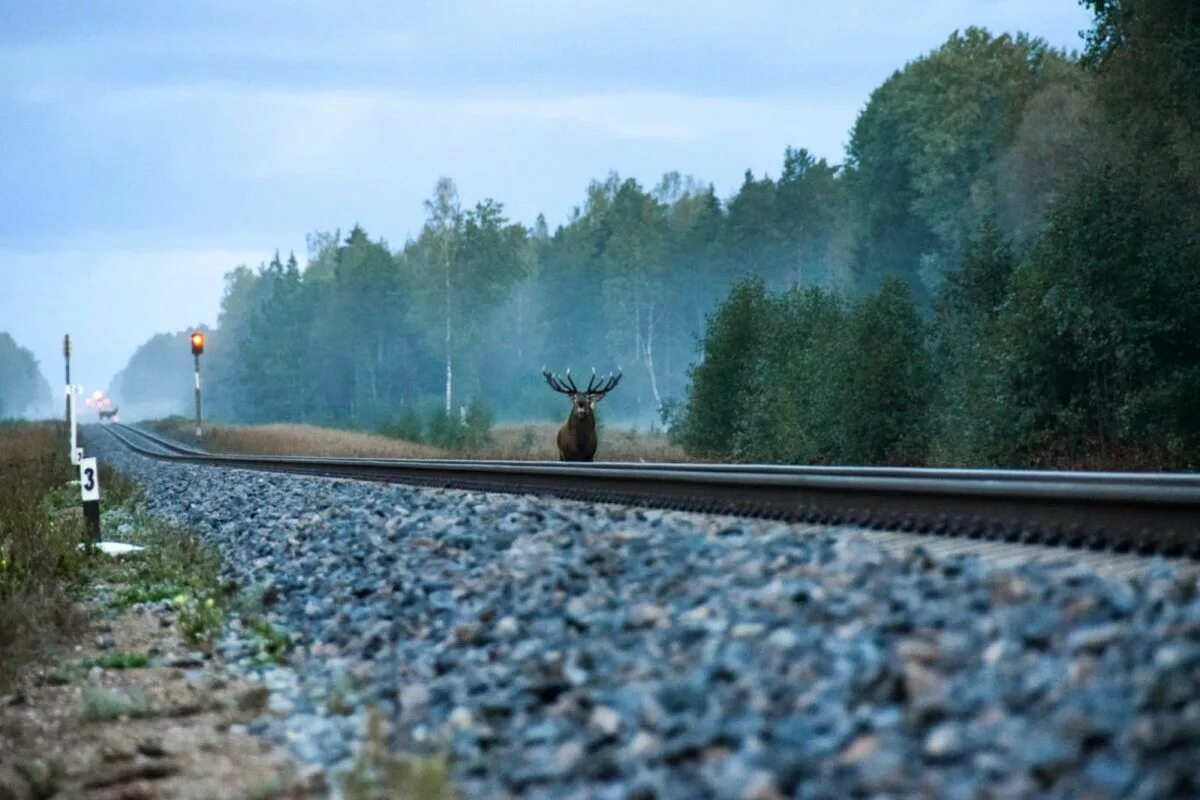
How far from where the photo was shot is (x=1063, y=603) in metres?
4.31

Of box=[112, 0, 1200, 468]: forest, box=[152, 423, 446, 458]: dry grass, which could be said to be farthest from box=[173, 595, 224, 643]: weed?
box=[152, 423, 446, 458]: dry grass

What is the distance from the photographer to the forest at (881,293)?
59.6 feet

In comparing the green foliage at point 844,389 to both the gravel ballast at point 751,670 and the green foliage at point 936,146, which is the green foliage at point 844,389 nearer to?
the gravel ballast at point 751,670

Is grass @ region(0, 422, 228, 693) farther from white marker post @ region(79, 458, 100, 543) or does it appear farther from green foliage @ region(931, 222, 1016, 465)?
green foliage @ region(931, 222, 1016, 465)

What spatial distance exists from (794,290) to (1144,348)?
37.2 ft

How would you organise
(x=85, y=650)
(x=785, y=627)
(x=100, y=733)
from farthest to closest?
1. (x=85, y=650)
2. (x=100, y=733)
3. (x=785, y=627)

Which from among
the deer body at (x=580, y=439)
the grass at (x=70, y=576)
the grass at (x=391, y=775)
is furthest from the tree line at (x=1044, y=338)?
the grass at (x=391, y=775)

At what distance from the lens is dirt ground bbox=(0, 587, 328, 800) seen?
5.04 meters

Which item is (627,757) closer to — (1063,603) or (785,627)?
(785,627)

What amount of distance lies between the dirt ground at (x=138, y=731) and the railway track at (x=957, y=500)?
11.2 ft

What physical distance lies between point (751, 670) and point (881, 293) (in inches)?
786

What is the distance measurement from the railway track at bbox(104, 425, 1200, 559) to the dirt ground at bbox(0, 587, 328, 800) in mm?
3416

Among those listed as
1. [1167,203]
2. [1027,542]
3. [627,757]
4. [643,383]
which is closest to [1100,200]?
[1167,203]

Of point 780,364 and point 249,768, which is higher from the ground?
point 780,364
